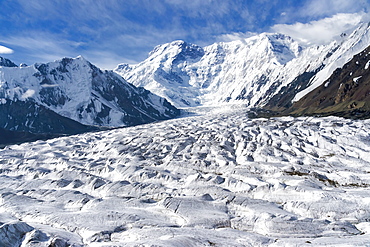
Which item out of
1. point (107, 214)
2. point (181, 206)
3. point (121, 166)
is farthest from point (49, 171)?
point (181, 206)

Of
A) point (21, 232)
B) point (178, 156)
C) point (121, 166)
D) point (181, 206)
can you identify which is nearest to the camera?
point (21, 232)

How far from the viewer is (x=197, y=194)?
63719 millimetres

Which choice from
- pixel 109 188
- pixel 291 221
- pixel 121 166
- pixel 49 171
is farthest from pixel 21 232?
pixel 49 171

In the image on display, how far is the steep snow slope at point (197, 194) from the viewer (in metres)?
42.6

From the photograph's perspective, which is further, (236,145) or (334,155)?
(236,145)

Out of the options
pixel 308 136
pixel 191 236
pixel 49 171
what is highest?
pixel 308 136

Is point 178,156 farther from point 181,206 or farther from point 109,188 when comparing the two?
point 181,206

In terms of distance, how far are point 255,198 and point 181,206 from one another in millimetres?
17199

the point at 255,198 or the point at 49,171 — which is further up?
the point at 49,171

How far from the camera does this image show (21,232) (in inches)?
1603

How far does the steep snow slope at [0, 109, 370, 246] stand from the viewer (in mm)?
42562

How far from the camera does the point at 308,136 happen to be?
118m

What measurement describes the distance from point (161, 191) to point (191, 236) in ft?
86.2

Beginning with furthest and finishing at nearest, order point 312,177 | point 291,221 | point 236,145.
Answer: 1. point 236,145
2. point 312,177
3. point 291,221
